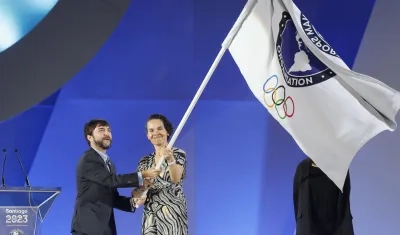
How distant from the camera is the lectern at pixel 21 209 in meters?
3.70

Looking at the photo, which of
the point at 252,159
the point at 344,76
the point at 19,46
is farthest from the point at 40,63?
the point at 344,76

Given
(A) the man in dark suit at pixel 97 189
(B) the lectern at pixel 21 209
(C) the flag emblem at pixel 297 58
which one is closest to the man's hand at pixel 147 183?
(A) the man in dark suit at pixel 97 189

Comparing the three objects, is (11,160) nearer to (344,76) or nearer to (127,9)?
(127,9)

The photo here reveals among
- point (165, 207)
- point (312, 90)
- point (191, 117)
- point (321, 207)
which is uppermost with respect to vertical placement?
point (191, 117)

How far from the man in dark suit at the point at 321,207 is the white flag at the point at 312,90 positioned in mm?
481

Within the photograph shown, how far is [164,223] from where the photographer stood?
3736 mm

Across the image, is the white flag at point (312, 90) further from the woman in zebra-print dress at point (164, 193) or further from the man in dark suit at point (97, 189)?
the man in dark suit at point (97, 189)

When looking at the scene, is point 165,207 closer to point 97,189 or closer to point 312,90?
point 97,189

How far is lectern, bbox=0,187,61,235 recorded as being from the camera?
12.1ft

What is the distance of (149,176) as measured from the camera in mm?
3646

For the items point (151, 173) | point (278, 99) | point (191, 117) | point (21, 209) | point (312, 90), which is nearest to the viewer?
point (312, 90)

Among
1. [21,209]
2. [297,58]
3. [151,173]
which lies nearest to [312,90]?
[297,58]

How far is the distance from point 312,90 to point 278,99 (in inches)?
8.2

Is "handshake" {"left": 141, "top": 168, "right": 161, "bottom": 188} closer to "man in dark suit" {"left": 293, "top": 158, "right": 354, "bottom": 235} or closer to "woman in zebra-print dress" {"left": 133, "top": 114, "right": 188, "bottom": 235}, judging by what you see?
"woman in zebra-print dress" {"left": 133, "top": 114, "right": 188, "bottom": 235}
